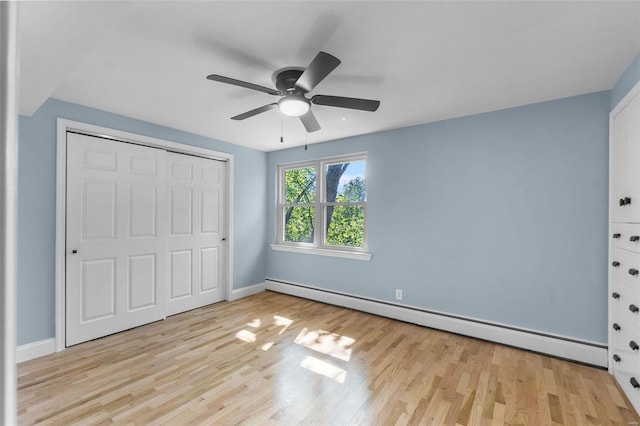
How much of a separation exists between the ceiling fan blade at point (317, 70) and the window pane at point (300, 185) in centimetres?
260

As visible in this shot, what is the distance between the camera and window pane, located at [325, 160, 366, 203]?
4184 millimetres

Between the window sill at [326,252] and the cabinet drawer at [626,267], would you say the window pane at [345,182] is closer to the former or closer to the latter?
the window sill at [326,252]

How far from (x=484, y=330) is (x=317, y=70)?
3.02m

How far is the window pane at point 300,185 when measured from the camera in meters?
4.70

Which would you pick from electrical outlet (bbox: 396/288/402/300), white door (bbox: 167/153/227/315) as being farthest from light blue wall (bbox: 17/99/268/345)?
electrical outlet (bbox: 396/288/402/300)

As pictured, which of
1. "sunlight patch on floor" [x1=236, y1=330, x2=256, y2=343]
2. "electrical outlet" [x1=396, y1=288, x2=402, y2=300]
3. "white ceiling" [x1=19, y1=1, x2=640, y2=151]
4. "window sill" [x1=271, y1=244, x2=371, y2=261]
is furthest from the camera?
"window sill" [x1=271, y1=244, x2=371, y2=261]

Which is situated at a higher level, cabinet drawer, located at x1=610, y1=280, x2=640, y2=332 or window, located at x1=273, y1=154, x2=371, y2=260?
window, located at x1=273, y1=154, x2=371, y2=260

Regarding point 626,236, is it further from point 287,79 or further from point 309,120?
point 287,79

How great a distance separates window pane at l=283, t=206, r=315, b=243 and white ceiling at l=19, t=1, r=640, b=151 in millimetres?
2113

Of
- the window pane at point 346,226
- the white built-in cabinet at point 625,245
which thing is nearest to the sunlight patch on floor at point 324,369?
the window pane at point 346,226

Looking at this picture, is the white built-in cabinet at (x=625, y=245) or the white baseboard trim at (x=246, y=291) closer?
the white built-in cabinet at (x=625, y=245)

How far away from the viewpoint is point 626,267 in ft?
7.25

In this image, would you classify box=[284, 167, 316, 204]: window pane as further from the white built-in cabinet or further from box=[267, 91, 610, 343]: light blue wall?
the white built-in cabinet

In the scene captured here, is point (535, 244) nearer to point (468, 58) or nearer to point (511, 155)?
point (511, 155)
